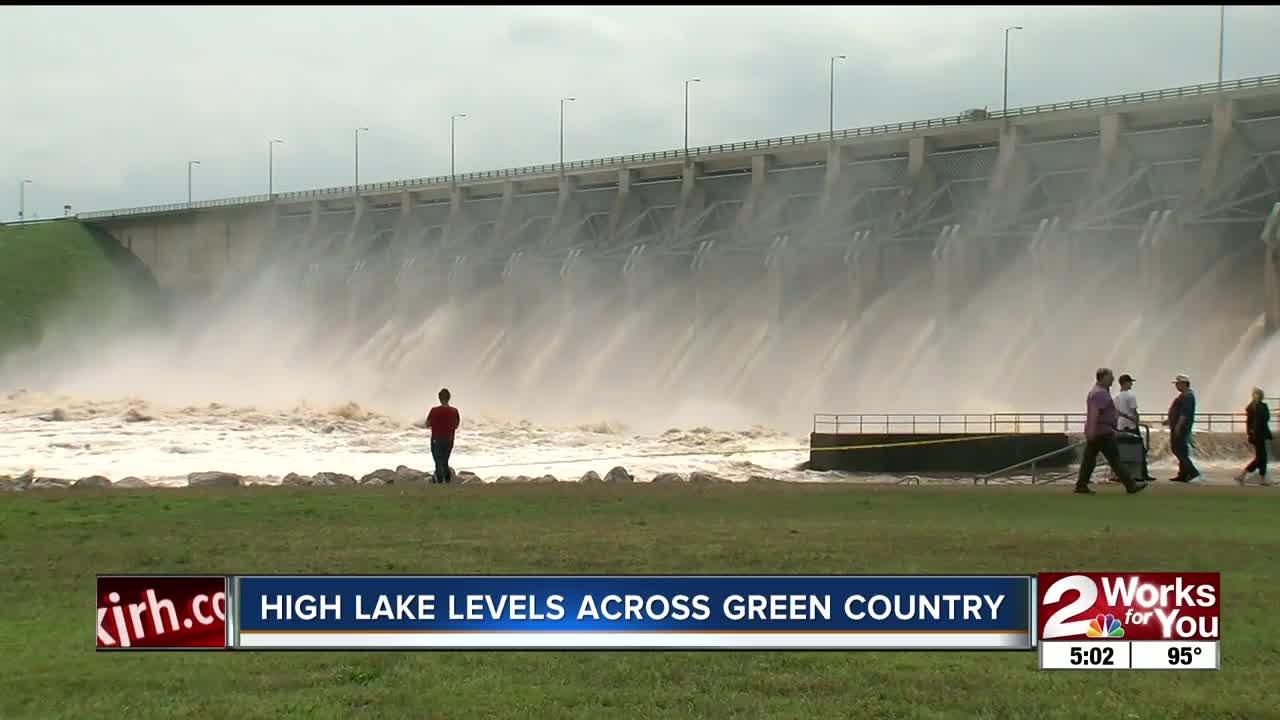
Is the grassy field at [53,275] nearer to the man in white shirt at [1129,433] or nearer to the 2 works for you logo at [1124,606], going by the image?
the man in white shirt at [1129,433]

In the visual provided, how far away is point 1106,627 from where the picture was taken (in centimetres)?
564

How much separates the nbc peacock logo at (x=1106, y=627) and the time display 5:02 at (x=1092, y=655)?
118 mm

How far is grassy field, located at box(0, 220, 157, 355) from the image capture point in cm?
9800

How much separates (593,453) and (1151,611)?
3922cm

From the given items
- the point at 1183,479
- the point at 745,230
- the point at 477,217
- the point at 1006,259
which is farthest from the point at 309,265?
the point at 1183,479

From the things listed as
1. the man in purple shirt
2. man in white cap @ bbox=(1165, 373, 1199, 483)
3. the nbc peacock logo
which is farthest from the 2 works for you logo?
man in white cap @ bbox=(1165, 373, 1199, 483)

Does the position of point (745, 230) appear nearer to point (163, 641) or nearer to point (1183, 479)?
point (1183, 479)

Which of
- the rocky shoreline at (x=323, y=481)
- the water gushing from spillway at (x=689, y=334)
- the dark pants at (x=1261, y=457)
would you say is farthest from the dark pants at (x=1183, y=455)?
the water gushing from spillway at (x=689, y=334)

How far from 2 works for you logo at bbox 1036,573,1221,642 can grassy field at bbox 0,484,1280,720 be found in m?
0.36

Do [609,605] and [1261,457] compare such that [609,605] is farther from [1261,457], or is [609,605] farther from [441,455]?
[1261,457]

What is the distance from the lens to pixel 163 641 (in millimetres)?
6121

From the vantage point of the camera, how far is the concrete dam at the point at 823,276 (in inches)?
1969

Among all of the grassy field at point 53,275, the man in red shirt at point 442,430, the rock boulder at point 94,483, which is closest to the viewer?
the man in red shirt at point 442,430

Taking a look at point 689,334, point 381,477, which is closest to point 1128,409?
point 381,477
